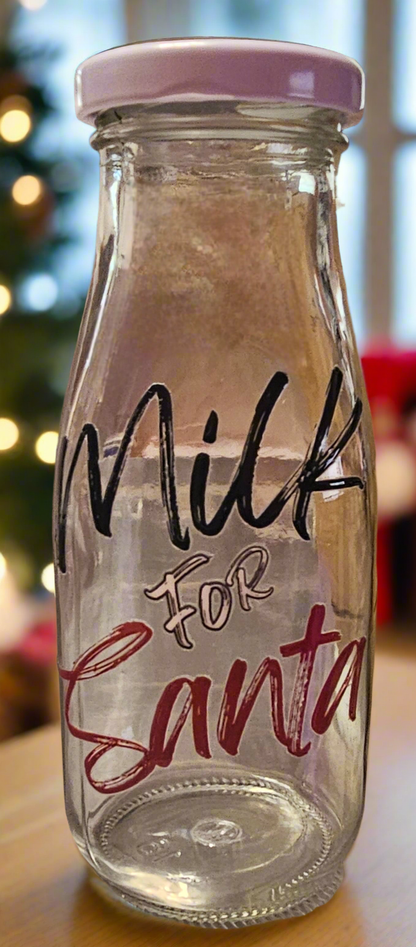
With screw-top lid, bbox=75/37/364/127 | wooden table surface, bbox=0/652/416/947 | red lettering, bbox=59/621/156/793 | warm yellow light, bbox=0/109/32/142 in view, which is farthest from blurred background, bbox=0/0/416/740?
screw-top lid, bbox=75/37/364/127

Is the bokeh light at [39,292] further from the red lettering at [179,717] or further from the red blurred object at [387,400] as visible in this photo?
the red lettering at [179,717]

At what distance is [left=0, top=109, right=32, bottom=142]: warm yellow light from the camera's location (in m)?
1.26

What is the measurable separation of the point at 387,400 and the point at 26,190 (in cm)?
58

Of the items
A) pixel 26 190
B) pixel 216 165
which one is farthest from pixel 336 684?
pixel 26 190

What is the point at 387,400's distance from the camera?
130cm

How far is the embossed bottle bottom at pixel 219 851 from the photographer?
312mm

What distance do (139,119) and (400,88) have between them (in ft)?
6.24

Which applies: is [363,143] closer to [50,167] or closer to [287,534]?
[50,167]

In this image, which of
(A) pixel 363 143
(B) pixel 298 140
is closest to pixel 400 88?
(A) pixel 363 143

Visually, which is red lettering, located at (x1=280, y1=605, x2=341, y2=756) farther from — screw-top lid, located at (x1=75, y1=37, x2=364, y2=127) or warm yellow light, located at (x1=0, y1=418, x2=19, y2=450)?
warm yellow light, located at (x1=0, y1=418, x2=19, y2=450)

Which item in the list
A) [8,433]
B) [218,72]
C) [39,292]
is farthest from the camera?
[39,292]

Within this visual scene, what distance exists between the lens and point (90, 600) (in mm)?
338

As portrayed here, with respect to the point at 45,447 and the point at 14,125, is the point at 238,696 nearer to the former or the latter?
the point at 45,447

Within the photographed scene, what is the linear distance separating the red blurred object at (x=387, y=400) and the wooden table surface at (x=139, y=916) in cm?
82
